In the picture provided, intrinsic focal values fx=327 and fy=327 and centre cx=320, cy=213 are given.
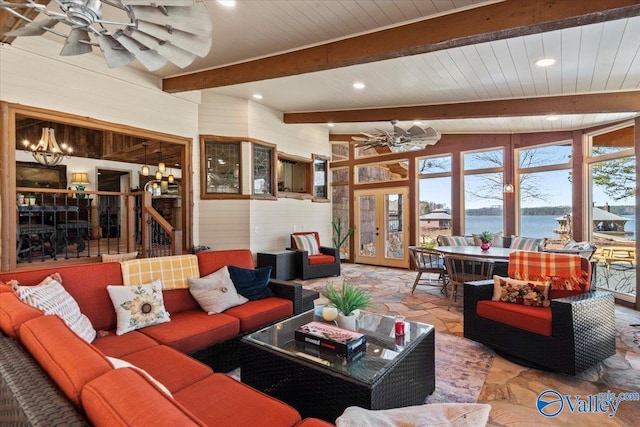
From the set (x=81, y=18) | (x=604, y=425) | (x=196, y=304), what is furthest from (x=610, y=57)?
(x=196, y=304)

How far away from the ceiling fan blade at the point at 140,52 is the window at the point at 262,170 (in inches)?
148

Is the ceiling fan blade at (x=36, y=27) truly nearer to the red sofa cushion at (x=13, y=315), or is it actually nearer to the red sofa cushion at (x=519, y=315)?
the red sofa cushion at (x=13, y=315)

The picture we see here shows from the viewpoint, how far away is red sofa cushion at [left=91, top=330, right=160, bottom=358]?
2137 millimetres

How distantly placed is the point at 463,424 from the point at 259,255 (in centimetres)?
546

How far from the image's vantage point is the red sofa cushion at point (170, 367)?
5.80 feet

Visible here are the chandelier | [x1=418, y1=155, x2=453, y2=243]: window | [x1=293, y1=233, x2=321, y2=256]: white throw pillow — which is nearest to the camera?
the chandelier

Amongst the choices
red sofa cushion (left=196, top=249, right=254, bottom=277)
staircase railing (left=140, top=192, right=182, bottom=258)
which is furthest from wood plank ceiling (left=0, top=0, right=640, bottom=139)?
red sofa cushion (left=196, top=249, right=254, bottom=277)

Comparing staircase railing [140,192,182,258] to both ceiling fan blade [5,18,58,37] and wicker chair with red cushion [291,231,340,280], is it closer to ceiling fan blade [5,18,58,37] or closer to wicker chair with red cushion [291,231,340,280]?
wicker chair with red cushion [291,231,340,280]

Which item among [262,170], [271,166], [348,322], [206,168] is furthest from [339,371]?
[271,166]

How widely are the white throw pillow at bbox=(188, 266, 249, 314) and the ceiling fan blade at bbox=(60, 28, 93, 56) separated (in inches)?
79.4

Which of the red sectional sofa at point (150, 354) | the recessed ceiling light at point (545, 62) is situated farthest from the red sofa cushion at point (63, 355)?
the recessed ceiling light at point (545, 62)

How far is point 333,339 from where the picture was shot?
6.79 feet

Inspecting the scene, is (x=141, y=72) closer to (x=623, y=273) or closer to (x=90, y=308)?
(x=90, y=308)

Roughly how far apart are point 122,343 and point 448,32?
3.52m
